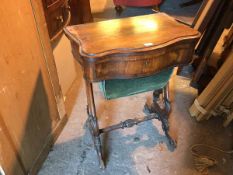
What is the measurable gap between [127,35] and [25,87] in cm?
54

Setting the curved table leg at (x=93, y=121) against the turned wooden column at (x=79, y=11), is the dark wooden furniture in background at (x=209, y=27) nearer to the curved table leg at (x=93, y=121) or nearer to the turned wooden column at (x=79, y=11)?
the curved table leg at (x=93, y=121)

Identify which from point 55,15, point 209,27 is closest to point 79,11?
point 55,15

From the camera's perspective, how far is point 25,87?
1043 mm

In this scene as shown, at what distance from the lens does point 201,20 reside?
1.74 m

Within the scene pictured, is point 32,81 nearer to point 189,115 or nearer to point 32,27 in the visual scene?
point 32,27

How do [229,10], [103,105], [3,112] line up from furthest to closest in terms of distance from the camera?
[103,105] → [229,10] → [3,112]

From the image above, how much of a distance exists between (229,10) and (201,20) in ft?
0.69

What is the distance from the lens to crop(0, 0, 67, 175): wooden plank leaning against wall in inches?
35.6

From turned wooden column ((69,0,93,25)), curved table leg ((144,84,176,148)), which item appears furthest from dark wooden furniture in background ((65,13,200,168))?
turned wooden column ((69,0,93,25))

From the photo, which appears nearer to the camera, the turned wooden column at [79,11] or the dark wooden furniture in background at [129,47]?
the dark wooden furniture in background at [129,47]

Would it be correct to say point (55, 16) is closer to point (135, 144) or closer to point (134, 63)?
point (134, 63)

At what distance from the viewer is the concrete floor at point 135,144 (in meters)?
1.25

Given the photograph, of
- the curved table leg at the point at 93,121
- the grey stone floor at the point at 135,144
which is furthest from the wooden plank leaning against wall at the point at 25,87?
the curved table leg at the point at 93,121

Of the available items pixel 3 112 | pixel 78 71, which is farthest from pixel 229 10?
pixel 3 112
